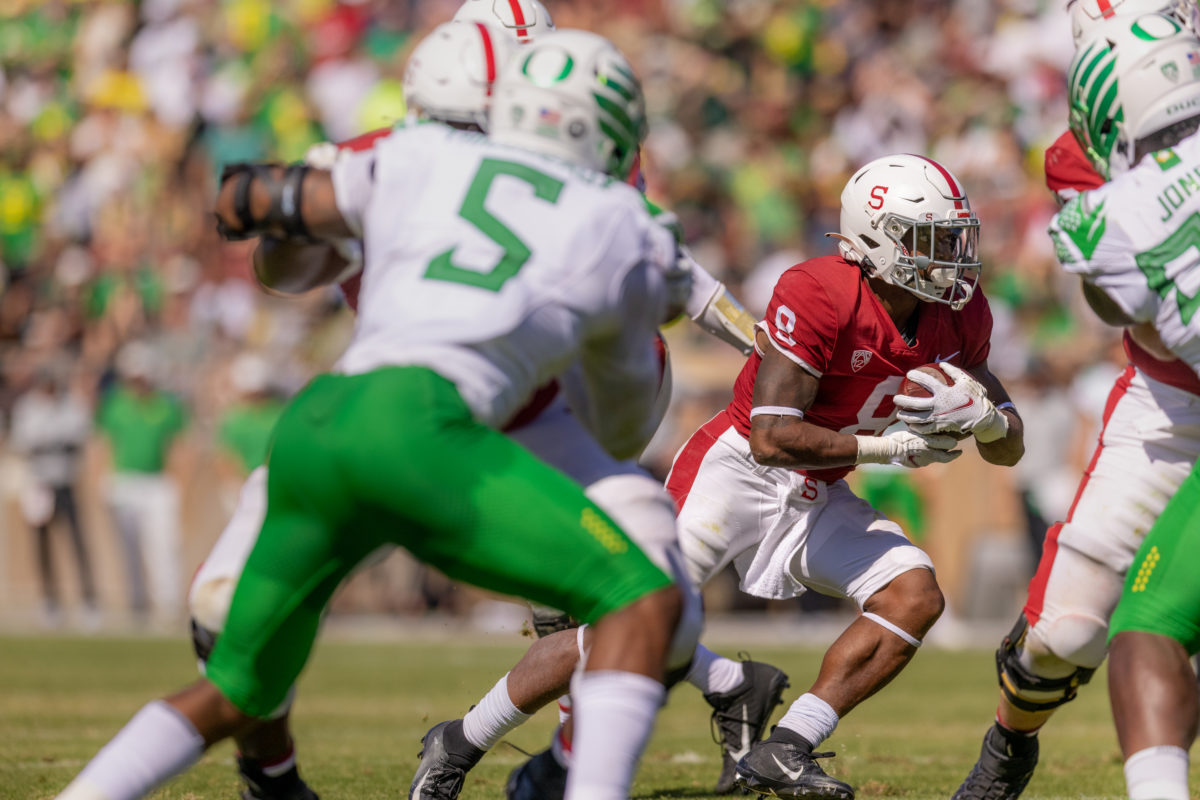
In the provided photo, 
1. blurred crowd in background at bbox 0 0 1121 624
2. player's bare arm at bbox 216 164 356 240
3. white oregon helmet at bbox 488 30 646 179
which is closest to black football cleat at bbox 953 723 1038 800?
white oregon helmet at bbox 488 30 646 179

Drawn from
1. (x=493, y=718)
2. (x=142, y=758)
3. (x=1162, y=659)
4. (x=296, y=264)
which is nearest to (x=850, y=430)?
(x=493, y=718)

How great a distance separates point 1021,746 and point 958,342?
1.25 meters

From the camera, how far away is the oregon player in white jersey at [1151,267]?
11.4ft

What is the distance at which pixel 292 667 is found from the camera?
3455 millimetres

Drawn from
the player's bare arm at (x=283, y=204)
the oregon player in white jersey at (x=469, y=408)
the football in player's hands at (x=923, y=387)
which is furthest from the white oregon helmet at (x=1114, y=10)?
the player's bare arm at (x=283, y=204)

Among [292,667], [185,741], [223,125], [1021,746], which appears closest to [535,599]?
[292,667]

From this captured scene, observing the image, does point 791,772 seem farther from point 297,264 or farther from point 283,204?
point 283,204

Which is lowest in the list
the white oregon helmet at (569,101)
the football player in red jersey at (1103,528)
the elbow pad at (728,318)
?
the football player in red jersey at (1103,528)

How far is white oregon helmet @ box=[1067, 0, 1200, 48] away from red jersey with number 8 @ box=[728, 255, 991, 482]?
90 centimetres

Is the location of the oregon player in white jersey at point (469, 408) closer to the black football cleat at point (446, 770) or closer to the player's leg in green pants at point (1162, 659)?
the player's leg in green pants at point (1162, 659)

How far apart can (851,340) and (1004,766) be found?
52.7 inches

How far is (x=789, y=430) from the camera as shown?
15.4 ft

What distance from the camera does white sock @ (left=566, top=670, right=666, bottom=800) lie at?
3.15m

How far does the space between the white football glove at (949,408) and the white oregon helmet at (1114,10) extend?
107 centimetres
